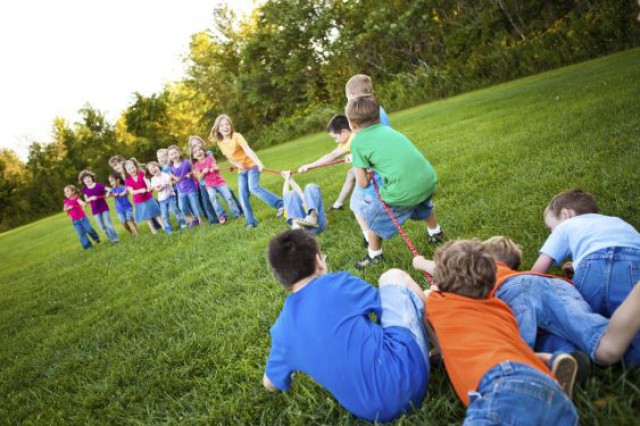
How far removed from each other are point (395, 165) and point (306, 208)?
75.4 inches

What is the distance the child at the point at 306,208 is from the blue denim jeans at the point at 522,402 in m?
3.42

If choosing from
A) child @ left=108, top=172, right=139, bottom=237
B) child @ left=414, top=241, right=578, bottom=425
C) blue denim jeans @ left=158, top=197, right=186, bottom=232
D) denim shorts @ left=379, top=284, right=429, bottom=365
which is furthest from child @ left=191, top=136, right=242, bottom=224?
child @ left=414, top=241, right=578, bottom=425

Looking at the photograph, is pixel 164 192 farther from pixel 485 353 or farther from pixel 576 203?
pixel 485 353

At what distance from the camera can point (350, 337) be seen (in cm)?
188

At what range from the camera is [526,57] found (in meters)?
16.6

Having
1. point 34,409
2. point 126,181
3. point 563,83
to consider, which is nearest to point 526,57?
point 563,83

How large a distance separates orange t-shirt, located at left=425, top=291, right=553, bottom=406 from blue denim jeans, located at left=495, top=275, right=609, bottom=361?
0.59 feet

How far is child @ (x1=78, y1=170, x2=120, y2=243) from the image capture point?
917 centimetres

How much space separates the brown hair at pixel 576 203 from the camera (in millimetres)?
2477

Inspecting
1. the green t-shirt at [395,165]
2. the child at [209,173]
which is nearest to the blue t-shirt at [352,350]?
the green t-shirt at [395,165]

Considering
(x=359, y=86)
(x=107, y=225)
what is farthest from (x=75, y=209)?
(x=359, y=86)

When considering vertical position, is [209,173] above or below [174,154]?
below

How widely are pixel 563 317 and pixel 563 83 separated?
34.8 ft

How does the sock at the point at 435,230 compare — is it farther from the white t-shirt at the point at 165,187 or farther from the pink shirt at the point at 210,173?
the white t-shirt at the point at 165,187
